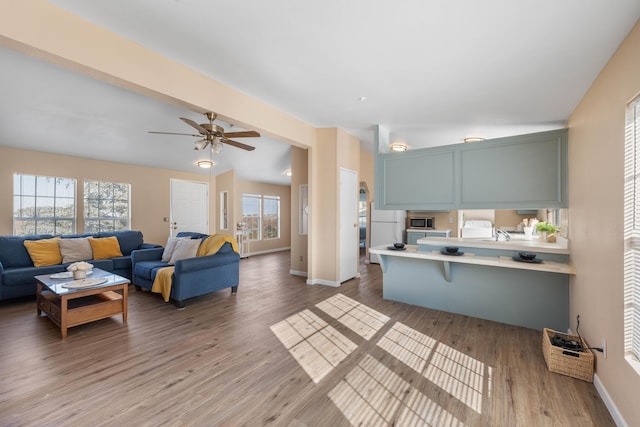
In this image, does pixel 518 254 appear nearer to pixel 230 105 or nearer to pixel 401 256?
pixel 401 256

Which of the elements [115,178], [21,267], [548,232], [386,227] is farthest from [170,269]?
[548,232]

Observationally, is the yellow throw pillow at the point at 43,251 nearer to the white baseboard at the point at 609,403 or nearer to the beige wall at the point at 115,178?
the beige wall at the point at 115,178

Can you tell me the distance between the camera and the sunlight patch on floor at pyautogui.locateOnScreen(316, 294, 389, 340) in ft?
10.2

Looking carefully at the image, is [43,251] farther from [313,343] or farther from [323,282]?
[313,343]

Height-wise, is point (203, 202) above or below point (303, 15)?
below

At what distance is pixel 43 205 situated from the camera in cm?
505

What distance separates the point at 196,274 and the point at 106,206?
3551 millimetres

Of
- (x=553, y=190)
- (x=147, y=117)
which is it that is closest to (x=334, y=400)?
(x=553, y=190)

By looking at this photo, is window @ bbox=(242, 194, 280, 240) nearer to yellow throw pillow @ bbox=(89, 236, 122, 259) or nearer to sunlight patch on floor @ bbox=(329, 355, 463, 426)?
yellow throw pillow @ bbox=(89, 236, 122, 259)

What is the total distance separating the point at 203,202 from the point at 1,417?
6.11m

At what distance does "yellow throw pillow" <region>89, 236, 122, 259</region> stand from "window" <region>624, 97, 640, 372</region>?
252 inches

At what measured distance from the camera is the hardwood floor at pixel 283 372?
5.84ft

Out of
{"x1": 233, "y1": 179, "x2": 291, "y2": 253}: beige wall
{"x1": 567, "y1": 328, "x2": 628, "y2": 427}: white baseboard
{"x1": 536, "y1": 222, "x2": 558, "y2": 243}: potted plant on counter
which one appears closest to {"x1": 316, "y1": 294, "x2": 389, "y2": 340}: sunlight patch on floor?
{"x1": 567, "y1": 328, "x2": 628, "y2": 427}: white baseboard

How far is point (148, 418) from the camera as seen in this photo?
1737 mm
